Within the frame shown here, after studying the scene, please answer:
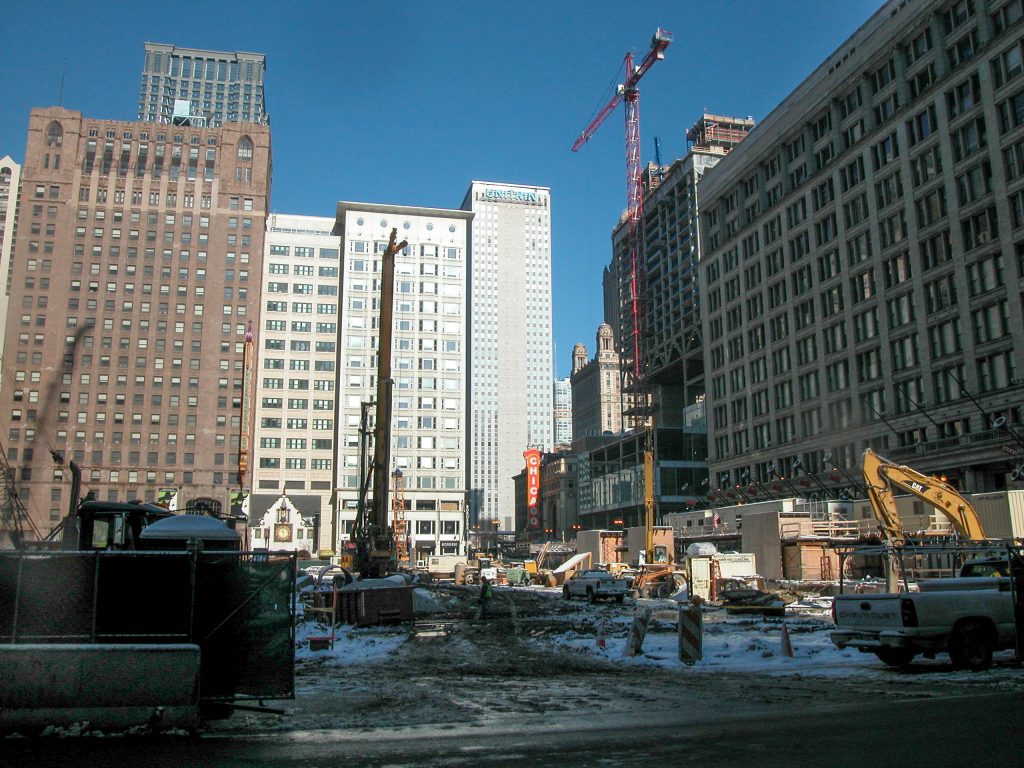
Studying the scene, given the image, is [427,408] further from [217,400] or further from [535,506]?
[535,506]

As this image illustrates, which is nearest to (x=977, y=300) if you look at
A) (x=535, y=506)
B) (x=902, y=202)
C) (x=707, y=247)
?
(x=902, y=202)

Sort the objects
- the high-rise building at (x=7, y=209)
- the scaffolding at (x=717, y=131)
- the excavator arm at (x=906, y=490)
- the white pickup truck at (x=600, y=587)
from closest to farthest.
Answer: the excavator arm at (x=906, y=490), the white pickup truck at (x=600, y=587), the high-rise building at (x=7, y=209), the scaffolding at (x=717, y=131)

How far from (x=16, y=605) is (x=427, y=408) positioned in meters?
121

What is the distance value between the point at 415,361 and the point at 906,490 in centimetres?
10258

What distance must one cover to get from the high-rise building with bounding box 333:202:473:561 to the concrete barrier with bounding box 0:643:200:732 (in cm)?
11385

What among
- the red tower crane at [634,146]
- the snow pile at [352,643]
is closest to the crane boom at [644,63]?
the red tower crane at [634,146]

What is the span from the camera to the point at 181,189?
118 meters

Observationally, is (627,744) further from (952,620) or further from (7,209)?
(7,209)

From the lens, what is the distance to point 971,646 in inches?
627

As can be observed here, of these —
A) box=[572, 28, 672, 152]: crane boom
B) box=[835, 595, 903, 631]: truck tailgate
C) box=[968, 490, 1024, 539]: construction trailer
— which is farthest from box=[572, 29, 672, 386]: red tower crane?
box=[835, 595, 903, 631]: truck tailgate

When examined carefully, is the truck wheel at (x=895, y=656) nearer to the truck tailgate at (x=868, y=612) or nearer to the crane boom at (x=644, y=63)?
the truck tailgate at (x=868, y=612)

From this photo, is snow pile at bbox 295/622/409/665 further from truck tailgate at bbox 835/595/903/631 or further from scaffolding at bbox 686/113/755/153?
scaffolding at bbox 686/113/755/153

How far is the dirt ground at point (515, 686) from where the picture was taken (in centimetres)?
1228

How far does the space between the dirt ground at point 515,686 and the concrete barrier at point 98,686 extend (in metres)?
1.05
